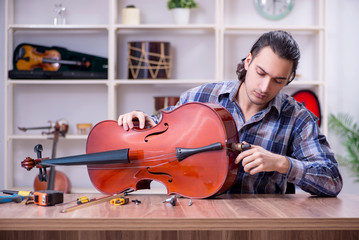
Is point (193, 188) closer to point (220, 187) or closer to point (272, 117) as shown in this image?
point (220, 187)

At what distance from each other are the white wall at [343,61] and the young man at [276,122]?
209 centimetres

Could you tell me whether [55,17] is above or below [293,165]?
above

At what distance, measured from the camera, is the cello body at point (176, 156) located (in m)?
1.40

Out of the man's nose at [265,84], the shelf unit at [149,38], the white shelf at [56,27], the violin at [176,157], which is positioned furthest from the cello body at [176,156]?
the shelf unit at [149,38]

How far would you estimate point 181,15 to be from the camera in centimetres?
349

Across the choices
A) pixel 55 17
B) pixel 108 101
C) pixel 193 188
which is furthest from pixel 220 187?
pixel 55 17

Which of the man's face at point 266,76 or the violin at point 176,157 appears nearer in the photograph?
the violin at point 176,157

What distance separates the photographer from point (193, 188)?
4.68 feet

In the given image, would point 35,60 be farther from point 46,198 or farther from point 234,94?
point 46,198

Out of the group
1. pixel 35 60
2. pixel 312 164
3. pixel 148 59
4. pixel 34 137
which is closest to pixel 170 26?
pixel 148 59

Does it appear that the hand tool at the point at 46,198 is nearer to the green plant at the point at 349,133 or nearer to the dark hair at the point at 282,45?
the dark hair at the point at 282,45

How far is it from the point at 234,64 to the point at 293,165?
228cm

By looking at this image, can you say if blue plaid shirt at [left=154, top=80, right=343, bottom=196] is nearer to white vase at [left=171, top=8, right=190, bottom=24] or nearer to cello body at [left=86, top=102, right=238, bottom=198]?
cello body at [left=86, top=102, right=238, bottom=198]

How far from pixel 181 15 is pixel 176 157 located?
2.23 metres
